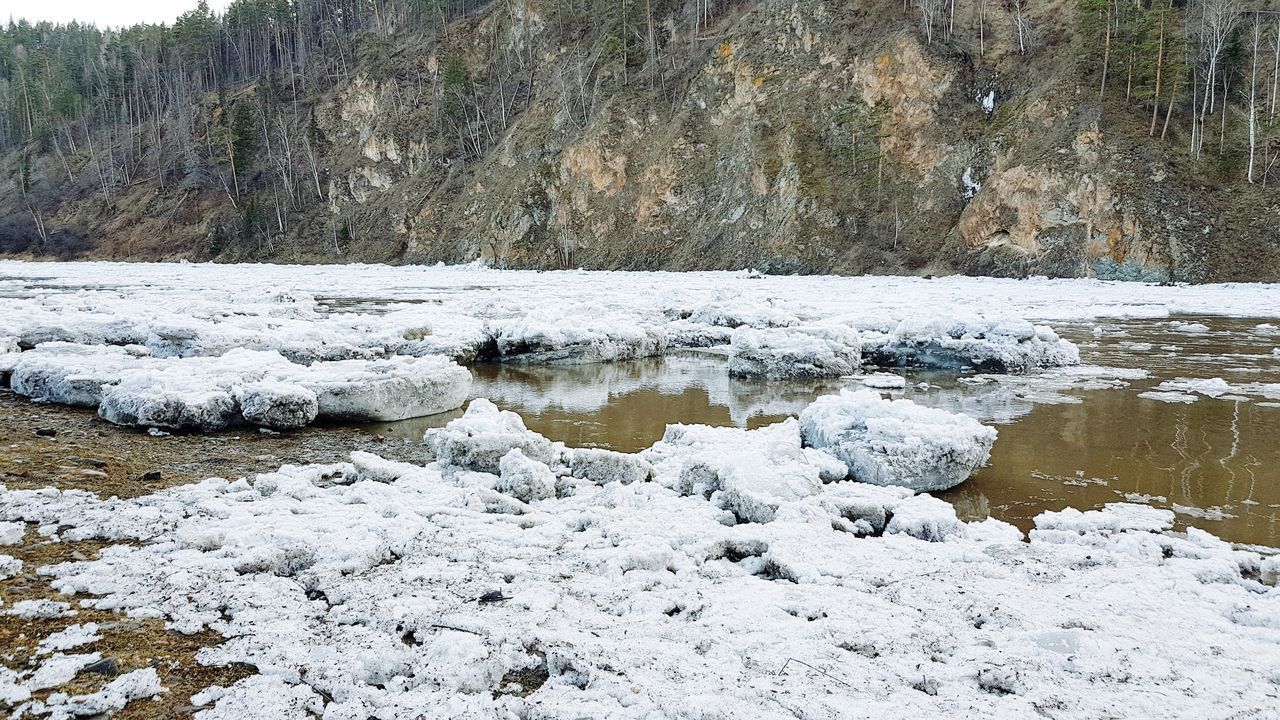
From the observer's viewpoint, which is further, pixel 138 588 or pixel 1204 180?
pixel 1204 180

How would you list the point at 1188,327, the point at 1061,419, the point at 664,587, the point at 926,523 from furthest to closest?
the point at 1188,327, the point at 1061,419, the point at 926,523, the point at 664,587

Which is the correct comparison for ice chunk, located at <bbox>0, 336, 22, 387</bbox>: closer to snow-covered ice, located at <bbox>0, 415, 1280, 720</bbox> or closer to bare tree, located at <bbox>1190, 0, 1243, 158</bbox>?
snow-covered ice, located at <bbox>0, 415, 1280, 720</bbox>

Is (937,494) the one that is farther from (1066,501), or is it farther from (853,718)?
(853,718)

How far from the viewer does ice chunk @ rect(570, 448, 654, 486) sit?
6.04 m

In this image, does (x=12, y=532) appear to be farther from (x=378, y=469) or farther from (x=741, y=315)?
(x=741, y=315)

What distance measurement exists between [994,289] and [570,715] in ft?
87.8

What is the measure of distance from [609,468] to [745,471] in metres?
1.18

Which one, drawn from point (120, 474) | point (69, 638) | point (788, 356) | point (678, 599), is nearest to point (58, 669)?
point (69, 638)

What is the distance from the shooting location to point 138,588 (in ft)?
12.4

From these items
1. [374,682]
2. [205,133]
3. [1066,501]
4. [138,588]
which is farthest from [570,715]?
[205,133]

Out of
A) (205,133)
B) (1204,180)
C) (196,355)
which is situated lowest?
(196,355)

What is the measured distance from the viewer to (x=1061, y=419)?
851cm

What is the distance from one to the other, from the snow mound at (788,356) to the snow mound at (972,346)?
3.33 feet

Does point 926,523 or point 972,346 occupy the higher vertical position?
point 972,346
